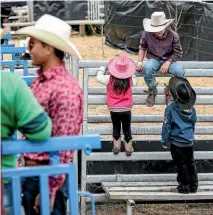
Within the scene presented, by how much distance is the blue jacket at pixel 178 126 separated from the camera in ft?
18.3

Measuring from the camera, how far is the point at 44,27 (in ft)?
10.8

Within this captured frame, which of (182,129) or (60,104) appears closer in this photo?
(60,104)

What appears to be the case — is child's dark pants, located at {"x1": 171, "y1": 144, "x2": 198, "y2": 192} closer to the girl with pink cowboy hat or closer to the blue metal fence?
the girl with pink cowboy hat

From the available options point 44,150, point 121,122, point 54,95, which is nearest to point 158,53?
point 121,122

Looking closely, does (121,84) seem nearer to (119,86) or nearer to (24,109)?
(119,86)

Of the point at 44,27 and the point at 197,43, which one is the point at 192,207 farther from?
the point at 197,43

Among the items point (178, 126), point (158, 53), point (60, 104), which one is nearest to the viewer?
point (60, 104)

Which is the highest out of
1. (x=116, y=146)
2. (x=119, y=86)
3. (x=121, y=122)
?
(x=119, y=86)

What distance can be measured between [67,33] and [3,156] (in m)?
0.76

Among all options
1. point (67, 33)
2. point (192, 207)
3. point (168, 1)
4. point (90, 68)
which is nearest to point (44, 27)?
point (67, 33)

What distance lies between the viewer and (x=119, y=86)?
5598 mm

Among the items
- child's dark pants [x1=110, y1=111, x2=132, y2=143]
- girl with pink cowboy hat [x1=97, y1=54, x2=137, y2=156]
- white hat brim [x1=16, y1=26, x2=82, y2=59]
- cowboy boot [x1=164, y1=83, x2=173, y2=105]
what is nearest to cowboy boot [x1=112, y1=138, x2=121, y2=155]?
child's dark pants [x1=110, y1=111, x2=132, y2=143]

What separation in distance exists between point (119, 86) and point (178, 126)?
0.62 m

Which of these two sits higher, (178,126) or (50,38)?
(50,38)
